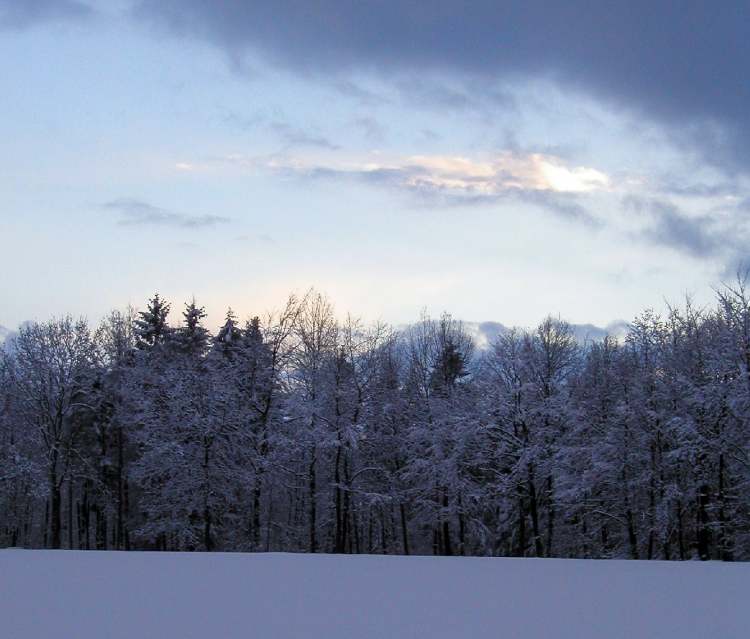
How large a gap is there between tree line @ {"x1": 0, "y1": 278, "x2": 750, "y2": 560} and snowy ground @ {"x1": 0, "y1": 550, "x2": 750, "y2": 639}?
64.1ft

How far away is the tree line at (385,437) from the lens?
105 ft

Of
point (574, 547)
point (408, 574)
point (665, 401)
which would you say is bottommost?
point (574, 547)

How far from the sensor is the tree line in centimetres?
3209

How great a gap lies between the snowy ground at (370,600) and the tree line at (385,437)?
19.6 meters

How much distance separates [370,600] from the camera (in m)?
9.16

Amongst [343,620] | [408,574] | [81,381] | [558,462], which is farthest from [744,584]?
[81,381]

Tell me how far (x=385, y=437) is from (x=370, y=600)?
32258 mm

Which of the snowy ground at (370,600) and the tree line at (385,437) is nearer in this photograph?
the snowy ground at (370,600)

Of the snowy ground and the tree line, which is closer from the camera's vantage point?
the snowy ground

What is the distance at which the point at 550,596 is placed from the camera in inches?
373

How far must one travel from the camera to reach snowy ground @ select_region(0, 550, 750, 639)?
299 inches

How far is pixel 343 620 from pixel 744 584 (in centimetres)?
643

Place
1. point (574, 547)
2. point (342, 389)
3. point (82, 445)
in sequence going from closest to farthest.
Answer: point (342, 389) → point (574, 547) → point (82, 445)

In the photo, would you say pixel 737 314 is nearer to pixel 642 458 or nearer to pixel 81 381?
pixel 642 458
